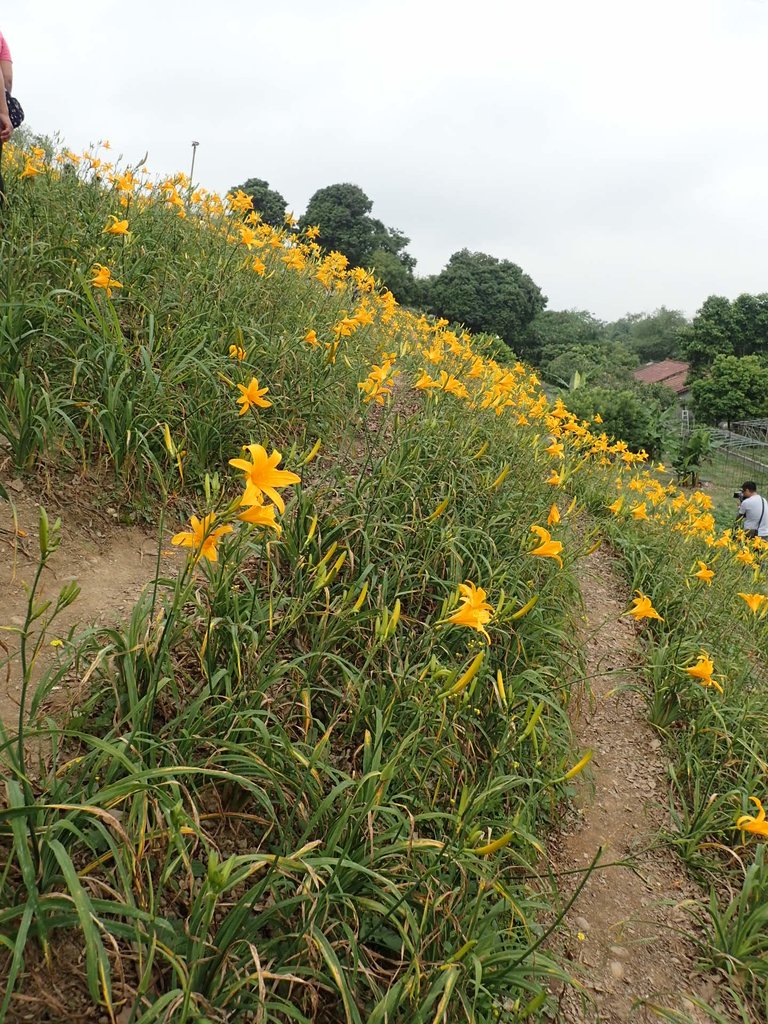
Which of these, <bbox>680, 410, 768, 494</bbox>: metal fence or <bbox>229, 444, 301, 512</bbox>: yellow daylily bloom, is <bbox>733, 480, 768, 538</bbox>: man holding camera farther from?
<bbox>680, 410, 768, 494</bbox>: metal fence

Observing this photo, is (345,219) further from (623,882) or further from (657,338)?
(657,338)

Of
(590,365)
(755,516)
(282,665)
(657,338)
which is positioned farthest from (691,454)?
(657,338)

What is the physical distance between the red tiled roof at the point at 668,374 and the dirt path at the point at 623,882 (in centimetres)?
4045

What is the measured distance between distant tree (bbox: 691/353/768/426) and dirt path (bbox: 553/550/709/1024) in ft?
98.3

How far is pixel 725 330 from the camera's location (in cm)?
3381

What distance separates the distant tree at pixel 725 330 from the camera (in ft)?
110

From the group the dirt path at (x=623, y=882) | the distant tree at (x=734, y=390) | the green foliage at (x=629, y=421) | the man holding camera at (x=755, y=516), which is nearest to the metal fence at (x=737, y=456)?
the distant tree at (x=734, y=390)

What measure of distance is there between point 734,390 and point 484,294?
1288 centimetres

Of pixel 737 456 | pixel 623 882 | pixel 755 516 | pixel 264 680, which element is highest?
pixel 737 456

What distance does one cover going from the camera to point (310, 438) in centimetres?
307

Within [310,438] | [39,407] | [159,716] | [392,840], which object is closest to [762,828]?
[392,840]

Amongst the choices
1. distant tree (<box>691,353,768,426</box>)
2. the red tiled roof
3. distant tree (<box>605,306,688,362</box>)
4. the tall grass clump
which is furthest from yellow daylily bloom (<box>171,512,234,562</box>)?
distant tree (<box>605,306,688,362</box>)

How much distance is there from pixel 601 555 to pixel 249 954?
3.54 metres

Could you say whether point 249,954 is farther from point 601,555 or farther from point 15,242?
point 601,555
